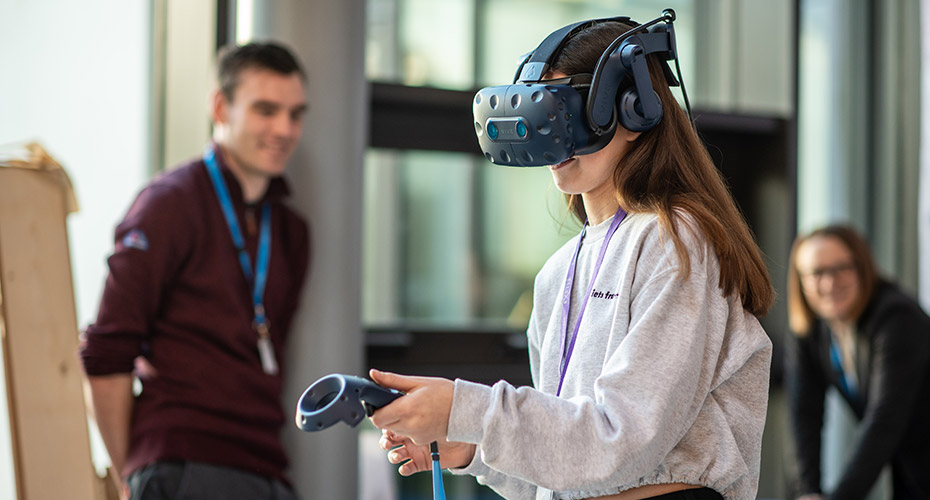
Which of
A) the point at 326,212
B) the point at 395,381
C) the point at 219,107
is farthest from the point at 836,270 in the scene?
the point at 395,381

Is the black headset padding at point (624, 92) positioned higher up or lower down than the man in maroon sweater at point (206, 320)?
higher up

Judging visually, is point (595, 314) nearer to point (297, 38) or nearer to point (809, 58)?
point (297, 38)

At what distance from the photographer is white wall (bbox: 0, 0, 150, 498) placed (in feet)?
9.93

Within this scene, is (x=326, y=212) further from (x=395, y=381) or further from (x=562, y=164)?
(x=395, y=381)

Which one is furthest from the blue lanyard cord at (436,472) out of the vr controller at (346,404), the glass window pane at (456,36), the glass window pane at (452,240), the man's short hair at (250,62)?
the glass window pane at (456,36)

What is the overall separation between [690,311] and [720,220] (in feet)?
0.54

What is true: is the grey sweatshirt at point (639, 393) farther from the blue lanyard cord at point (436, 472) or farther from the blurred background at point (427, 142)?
the blurred background at point (427, 142)

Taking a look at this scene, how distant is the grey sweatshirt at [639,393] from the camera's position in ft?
3.78

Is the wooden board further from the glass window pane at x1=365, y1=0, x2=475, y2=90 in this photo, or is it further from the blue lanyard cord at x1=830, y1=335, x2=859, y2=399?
the blue lanyard cord at x1=830, y1=335, x2=859, y2=399

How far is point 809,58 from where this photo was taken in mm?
4805

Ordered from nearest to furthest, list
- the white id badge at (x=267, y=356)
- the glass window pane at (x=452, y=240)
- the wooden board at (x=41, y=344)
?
the wooden board at (x=41, y=344) < the white id badge at (x=267, y=356) < the glass window pane at (x=452, y=240)

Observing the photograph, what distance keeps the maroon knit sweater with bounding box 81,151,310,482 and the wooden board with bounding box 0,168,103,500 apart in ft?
0.59

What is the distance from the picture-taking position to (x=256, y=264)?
2.58 m

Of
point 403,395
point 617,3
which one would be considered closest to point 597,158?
point 403,395
